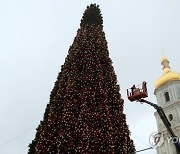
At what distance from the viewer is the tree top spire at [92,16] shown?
1648 centimetres

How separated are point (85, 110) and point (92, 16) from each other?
6.29m

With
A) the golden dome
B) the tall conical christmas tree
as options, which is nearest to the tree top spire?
the tall conical christmas tree

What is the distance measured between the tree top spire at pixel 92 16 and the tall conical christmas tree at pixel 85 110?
4.63ft

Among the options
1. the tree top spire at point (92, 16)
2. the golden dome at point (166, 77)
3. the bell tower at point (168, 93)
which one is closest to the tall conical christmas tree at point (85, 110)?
the tree top spire at point (92, 16)

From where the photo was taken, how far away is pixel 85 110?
1234cm

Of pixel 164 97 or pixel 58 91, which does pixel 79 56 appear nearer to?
pixel 58 91

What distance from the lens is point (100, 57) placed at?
566 inches

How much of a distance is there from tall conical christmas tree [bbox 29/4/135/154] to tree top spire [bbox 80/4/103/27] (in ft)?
4.63

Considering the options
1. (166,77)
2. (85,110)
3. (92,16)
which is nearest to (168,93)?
(166,77)

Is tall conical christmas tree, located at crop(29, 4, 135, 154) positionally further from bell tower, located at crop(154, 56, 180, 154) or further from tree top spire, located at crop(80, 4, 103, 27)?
bell tower, located at crop(154, 56, 180, 154)

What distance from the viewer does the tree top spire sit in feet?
54.1

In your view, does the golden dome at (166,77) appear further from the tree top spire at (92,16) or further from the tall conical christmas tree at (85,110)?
the tall conical christmas tree at (85,110)

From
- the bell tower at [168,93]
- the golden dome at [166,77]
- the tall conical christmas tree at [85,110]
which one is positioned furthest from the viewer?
the golden dome at [166,77]

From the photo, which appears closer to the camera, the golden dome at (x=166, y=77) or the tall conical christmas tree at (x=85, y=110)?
the tall conical christmas tree at (x=85, y=110)
